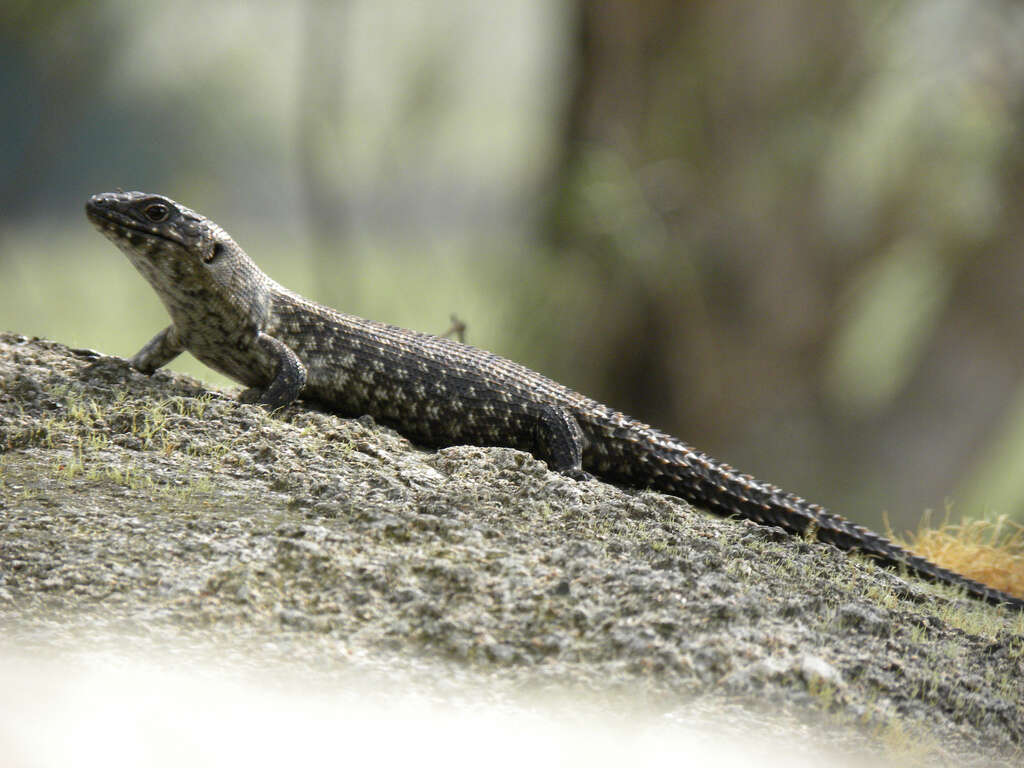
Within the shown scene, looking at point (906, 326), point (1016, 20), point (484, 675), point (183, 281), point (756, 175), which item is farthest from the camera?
point (906, 326)

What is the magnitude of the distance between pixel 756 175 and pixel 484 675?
699 centimetres

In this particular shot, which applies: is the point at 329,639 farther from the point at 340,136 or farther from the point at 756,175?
the point at 340,136

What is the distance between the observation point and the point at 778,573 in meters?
3.30

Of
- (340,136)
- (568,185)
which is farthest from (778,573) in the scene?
(340,136)

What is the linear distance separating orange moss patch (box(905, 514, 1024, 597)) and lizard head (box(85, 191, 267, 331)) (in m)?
3.20

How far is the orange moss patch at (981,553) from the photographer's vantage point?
4547 mm

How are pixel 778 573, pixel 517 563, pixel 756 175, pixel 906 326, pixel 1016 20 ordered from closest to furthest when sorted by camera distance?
pixel 517 563 → pixel 778 573 → pixel 1016 20 → pixel 756 175 → pixel 906 326

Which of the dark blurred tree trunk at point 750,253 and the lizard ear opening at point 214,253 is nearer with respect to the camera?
the lizard ear opening at point 214,253

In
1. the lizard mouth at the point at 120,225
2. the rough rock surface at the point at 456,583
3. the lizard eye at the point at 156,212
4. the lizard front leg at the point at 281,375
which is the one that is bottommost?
the rough rock surface at the point at 456,583

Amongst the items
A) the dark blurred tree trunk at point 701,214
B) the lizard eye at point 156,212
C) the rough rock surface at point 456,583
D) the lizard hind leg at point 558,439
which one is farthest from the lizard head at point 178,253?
the dark blurred tree trunk at point 701,214

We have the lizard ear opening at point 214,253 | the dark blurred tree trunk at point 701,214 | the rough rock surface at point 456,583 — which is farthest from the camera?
the dark blurred tree trunk at point 701,214

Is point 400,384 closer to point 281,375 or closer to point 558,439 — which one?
point 281,375

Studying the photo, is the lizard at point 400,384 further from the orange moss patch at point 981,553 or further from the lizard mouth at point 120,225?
the orange moss patch at point 981,553

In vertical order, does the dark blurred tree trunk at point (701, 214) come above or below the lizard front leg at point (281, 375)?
above
